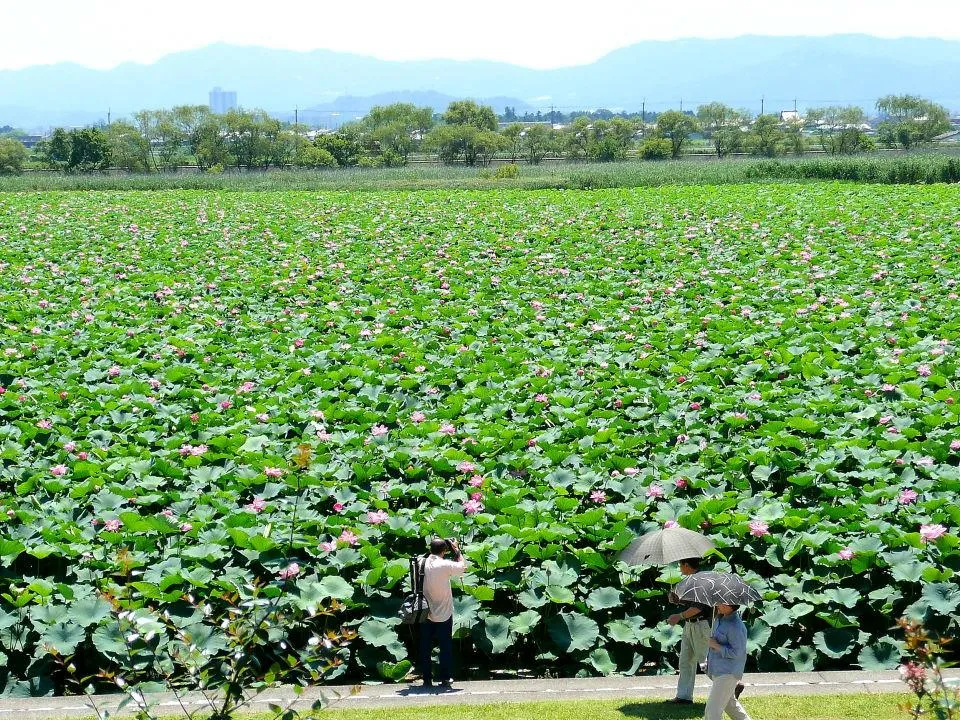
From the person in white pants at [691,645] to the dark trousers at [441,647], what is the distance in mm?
1210

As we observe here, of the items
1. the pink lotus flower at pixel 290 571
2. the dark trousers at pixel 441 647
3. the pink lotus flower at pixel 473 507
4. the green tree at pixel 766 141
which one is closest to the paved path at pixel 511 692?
the dark trousers at pixel 441 647

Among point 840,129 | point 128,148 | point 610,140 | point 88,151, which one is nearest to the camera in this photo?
point 88,151

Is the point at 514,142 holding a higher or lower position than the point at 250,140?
higher

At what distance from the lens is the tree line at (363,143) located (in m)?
72.8

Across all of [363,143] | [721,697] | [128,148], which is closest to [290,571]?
[721,697]

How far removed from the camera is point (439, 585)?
5.44 meters

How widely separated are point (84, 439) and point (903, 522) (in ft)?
22.6

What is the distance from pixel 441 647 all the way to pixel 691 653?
1366 millimetres

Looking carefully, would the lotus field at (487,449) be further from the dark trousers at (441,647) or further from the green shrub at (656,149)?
the green shrub at (656,149)

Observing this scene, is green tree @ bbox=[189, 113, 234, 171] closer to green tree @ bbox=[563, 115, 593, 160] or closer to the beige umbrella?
green tree @ bbox=[563, 115, 593, 160]

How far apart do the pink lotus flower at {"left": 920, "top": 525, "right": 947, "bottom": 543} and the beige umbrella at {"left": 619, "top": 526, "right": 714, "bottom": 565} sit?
173 cm

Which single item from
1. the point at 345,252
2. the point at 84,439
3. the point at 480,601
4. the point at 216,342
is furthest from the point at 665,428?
the point at 345,252

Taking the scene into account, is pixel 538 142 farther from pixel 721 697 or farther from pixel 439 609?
pixel 721 697

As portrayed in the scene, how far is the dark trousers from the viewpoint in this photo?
5.42m
